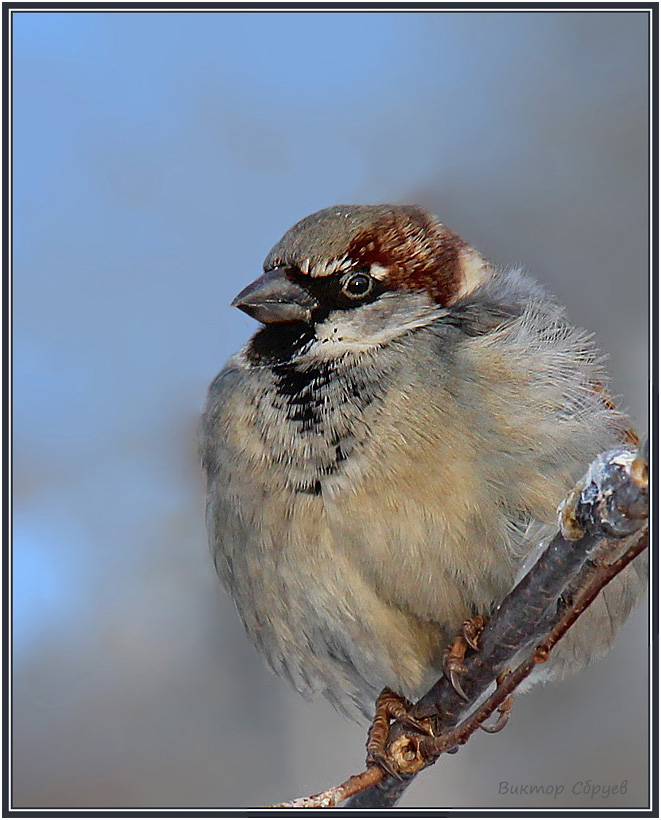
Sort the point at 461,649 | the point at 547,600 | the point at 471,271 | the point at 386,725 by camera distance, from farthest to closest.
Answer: the point at 471,271
the point at 386,725
the point at 461,649
the point at 547,600

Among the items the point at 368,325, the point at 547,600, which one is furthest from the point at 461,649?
the point at 368,325

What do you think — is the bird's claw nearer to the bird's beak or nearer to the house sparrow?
the house sparrow

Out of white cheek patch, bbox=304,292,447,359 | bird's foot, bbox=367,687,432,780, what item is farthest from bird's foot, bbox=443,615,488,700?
white cheek patch, bbox=304,292,447,359

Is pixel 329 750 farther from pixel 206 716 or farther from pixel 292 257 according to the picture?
pixel 292 257

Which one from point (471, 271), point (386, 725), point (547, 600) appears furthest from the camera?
point (471, 271)

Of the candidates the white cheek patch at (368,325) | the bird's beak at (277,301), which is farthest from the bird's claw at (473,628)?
the bird's beak at (277,301)

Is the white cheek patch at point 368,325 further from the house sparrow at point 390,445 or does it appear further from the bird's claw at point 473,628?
the bird's claw at point 473,628

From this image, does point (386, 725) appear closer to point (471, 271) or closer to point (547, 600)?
point (547, 600)

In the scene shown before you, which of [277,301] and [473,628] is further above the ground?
[277,301]
